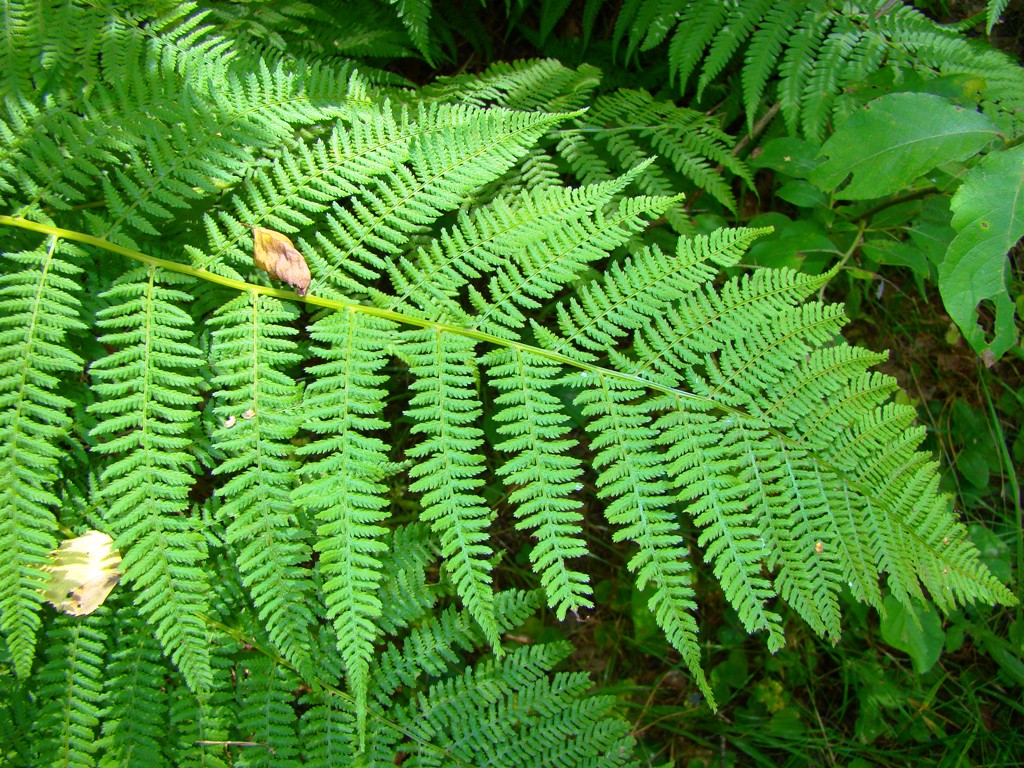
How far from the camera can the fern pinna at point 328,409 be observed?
1.82 m

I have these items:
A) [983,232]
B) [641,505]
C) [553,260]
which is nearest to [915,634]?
[983,232]

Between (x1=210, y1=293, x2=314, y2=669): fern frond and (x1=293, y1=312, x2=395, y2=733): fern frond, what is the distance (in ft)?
0.23

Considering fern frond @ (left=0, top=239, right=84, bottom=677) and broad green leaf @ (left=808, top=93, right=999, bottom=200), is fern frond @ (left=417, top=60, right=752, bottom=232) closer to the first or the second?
broad green leaf @ (left=808, top=93, right=999, bottom=200)

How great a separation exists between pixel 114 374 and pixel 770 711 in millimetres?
3399

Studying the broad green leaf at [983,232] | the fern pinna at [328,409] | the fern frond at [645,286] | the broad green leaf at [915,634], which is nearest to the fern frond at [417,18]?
the fern pinna at [328,409]

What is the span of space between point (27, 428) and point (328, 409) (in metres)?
0.79

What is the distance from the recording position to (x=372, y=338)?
6.57ft

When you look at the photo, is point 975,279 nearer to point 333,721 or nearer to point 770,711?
point 770,711

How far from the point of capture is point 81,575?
2127mm

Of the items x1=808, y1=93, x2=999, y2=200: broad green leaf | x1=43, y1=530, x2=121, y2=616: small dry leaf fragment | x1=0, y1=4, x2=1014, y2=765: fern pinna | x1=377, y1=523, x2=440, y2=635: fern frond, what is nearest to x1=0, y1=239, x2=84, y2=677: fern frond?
x1=0, y1=4, x2=1014, y2=765: fern pinna

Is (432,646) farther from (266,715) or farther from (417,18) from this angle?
(417,18)

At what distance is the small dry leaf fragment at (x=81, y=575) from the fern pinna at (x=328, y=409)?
0.07 m

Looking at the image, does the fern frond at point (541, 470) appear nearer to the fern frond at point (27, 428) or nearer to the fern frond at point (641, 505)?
the fern frond at point (641, 505)

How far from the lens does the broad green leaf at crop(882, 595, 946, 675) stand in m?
3.14
